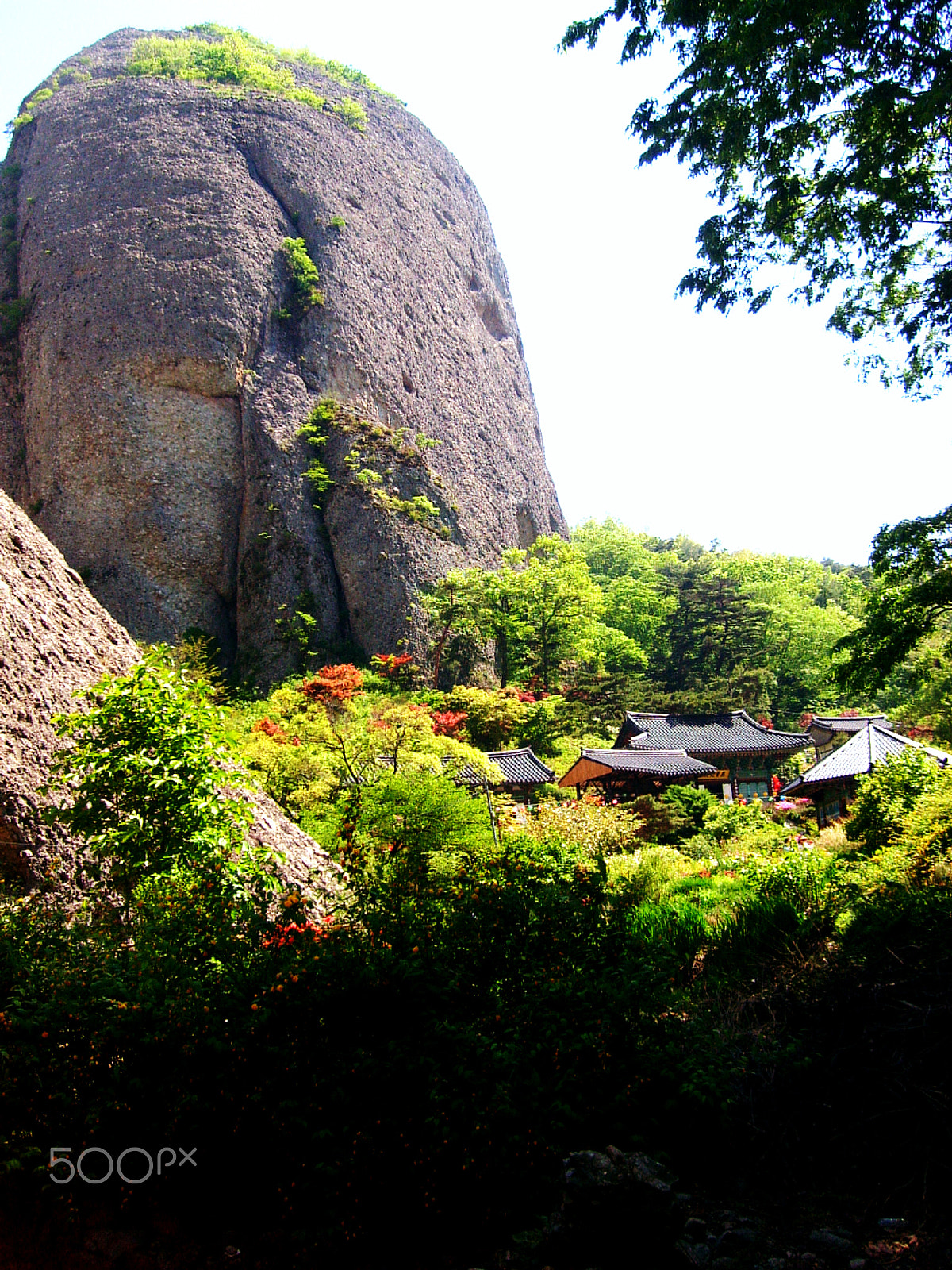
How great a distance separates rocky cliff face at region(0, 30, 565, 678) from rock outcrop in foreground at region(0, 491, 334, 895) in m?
19.4

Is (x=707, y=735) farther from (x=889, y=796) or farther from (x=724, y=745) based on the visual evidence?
(x=889, y=796)

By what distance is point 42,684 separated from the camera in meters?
5.65

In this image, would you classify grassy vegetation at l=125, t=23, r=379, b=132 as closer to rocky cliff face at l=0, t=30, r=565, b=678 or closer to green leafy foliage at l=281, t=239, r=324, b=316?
rocky cliff face at l=0, t=30, r=565, b=678

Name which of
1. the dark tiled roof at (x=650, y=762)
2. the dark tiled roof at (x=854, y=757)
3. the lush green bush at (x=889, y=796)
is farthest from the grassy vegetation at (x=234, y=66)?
the lush green bush at (x=889, y=796)

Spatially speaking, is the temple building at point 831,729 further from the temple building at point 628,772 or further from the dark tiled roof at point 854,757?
the dark tiled roof at point 854,757

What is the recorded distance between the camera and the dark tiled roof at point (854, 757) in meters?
19.5

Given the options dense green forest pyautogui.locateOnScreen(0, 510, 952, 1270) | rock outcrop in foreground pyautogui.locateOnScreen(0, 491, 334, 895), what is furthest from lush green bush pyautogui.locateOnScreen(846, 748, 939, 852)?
rock outcrop in foreground pyautogui.locateOnScreen(0, 491, 334, 895)

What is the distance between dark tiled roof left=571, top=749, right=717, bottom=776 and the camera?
914 inches

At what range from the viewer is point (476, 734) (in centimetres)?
2283

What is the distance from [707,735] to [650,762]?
4.17 m

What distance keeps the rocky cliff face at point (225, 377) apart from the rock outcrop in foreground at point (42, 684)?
1936cm

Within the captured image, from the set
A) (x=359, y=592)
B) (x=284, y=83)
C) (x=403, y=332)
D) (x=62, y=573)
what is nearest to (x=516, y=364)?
(x=403, y=332)

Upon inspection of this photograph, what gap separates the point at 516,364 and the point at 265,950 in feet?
140

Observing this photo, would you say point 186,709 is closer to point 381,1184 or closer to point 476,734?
point 381,1184
